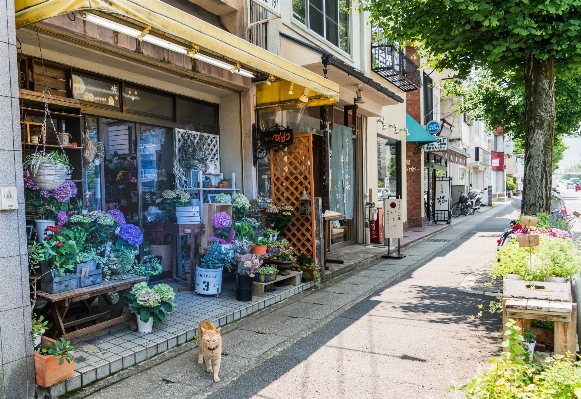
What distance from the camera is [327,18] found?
11.7m

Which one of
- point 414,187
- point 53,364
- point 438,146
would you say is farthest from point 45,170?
point 438,146

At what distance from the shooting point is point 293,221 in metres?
8.84

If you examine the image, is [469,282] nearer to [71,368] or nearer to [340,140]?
[340,140]

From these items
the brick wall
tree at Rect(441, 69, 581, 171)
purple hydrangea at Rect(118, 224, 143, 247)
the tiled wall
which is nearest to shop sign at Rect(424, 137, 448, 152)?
the brick wall

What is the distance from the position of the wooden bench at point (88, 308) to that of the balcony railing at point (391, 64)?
435 inches

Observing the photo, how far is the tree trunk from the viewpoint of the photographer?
8164 millimetres

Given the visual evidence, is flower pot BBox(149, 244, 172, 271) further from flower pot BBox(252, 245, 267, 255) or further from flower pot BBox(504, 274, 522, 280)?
flower pot BBox(504, 274, 522, 280)

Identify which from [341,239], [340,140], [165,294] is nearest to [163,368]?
[165,294]

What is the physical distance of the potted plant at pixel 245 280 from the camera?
271 inches

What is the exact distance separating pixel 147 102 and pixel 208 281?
10.9ft

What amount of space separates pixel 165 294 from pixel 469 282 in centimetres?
640

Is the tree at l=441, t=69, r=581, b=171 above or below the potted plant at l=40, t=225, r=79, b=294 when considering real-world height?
above

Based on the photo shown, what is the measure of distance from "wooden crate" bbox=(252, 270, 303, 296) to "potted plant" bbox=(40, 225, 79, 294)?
3219 mm

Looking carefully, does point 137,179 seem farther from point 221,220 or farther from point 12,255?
point 12,255
